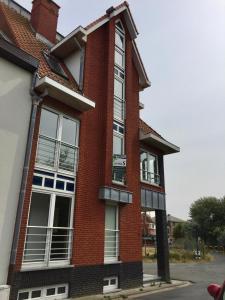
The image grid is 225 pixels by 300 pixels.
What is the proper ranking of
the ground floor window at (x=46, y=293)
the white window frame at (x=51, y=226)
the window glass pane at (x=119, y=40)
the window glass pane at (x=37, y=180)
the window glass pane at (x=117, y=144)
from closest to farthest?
the ground floor window at (x=46, y=293) → the white window frame at (x=51, y=226) → the window glass pane at (x=37, y=180) → the window glass pane at (x=117, y=144) → the window glass pane at (x=119, y=40)

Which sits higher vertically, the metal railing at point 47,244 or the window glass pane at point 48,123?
the window glass pane at point 48,123

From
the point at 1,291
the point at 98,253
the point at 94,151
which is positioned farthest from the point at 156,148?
the point at 1,291

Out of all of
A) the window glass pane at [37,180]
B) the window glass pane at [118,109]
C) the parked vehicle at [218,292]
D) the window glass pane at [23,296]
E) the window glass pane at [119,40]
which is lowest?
the window glass pane at [23,296]

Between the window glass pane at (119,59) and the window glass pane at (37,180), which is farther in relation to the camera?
the window glass pane at (119,59)

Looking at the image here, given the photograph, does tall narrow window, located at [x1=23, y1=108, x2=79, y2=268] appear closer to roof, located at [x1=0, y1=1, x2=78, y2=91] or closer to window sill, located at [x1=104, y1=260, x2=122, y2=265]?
roof, located at [x1=0, y1=1, x2=78, y2=91]

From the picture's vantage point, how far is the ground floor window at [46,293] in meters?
9.23

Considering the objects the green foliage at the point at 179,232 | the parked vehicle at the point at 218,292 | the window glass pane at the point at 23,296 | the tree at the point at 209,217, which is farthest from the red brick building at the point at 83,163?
the green foliage at the point at 179,232

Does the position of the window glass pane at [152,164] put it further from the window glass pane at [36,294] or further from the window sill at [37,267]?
the window glass pane at [36,294]

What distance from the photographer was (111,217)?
42.9 feet

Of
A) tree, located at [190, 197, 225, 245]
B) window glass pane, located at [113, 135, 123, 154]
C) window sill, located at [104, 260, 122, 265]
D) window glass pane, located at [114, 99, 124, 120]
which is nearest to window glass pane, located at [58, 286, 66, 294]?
window sill, located at [104, 260, 122, 265]

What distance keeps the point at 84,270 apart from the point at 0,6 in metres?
11.8

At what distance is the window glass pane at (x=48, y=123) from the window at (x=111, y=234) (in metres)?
3.96

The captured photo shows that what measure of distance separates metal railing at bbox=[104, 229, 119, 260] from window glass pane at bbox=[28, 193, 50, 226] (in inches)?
121

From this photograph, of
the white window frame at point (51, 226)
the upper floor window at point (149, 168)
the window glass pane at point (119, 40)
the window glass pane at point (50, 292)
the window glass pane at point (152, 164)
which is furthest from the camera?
the window glass pane at point (152, 164)
